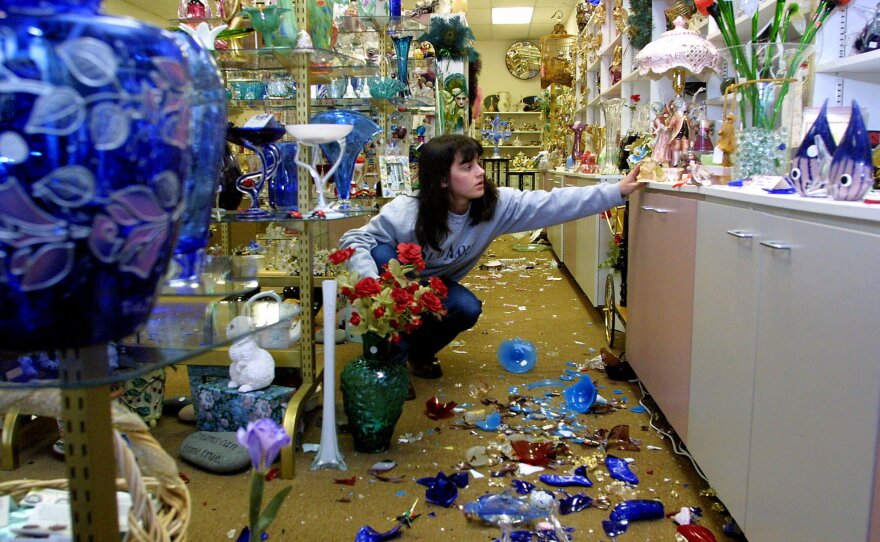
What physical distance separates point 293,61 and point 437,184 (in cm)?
69

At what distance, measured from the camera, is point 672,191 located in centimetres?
195

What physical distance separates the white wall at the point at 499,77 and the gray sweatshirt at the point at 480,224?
826cm

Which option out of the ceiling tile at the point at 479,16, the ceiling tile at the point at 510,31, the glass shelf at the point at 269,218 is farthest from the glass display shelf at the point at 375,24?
the ceiling tile at the point at 510,31

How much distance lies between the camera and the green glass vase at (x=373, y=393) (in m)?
1.93

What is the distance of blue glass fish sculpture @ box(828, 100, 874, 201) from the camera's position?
1.05 metres

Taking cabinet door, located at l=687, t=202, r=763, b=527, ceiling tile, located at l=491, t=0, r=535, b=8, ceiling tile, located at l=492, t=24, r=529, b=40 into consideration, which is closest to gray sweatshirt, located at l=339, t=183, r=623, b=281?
cabinet door, located at l=687, t=202, r=763, b=527

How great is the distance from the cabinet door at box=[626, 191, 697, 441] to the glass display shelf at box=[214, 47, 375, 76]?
1.07 m

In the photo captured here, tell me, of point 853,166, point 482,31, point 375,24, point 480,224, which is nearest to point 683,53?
point 480,224

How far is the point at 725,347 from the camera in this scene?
4.80ft

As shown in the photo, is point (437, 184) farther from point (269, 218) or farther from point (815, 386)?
point (815, 386)

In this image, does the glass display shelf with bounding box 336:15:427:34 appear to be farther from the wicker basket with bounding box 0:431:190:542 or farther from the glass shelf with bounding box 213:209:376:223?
the wicker basket with bounding box 0:431:190:542

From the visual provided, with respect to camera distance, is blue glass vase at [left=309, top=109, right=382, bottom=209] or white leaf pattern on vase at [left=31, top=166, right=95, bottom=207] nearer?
white leaf pattern on vase at [left=31, top=166, right=95, bottom=207]

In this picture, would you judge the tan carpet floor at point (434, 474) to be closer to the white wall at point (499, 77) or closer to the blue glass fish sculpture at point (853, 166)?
the blue glass fish sculpture at point (853, 166)

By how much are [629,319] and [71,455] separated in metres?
2.18
